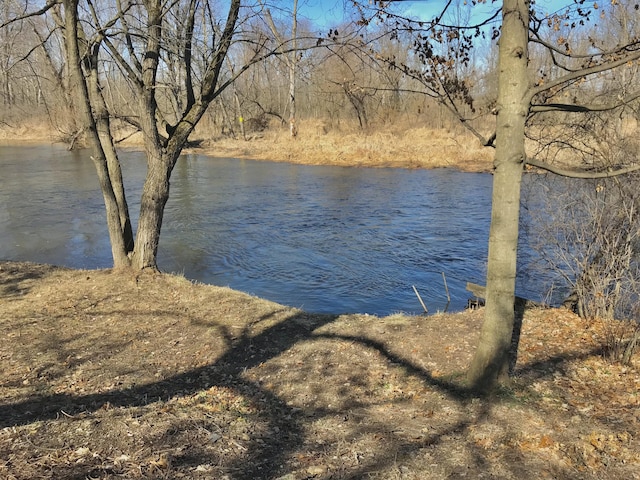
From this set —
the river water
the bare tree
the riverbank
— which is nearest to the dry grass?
the riverbank

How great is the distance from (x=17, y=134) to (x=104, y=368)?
158 ft

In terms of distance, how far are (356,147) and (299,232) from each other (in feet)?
67.0

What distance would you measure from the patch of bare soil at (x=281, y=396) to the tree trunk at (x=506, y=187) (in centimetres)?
41

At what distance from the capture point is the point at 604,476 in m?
3.50

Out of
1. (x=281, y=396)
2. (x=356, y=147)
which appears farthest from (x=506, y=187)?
(x=356, y=147)

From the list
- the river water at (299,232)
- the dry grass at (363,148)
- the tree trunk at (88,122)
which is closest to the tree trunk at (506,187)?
the river water at (299,232)

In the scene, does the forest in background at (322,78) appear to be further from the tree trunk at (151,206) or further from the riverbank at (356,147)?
the riverbank at (356,147)

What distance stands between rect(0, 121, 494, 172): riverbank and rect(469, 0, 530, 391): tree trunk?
2490 cm

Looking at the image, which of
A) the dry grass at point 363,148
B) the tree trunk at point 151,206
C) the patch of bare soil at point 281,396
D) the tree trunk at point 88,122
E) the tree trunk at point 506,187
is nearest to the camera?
the patch of bare soil at point 281,396

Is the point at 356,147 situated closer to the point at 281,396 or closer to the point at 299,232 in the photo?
the point at 299,232

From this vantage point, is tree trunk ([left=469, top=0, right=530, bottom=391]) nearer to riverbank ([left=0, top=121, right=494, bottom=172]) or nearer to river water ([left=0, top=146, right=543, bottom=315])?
river water ([left=0, top=146, right=543, bottom=315])

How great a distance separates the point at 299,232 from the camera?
16047 mm

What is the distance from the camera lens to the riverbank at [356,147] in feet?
103

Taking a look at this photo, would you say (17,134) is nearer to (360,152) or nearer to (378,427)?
(360,152)
